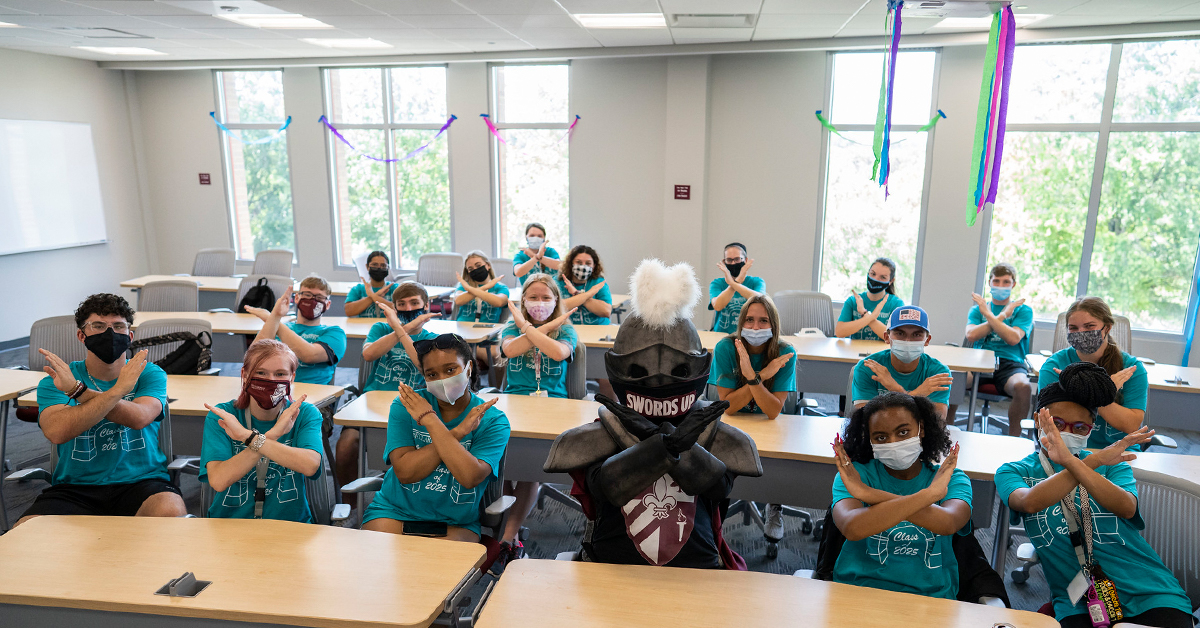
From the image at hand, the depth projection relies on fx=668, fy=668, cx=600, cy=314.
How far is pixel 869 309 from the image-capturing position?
4.84 meters

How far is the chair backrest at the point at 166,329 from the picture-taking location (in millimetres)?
3898

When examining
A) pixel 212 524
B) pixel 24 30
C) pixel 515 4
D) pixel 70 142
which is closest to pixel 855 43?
pixel 515 4

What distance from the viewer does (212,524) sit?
2.11 meters

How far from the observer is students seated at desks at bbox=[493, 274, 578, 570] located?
11.7ft

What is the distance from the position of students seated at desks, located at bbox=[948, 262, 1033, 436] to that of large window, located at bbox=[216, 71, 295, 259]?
781 centimetres

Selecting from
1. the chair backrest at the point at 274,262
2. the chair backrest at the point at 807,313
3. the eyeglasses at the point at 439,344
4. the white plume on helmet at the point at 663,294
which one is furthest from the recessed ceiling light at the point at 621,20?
the white plume on helmet at the point at 663,294

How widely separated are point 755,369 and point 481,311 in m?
2.66

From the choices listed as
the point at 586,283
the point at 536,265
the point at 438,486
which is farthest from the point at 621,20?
the point at 438,486

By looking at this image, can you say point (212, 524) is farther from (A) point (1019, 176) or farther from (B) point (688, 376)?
(A) point (1019, 176)

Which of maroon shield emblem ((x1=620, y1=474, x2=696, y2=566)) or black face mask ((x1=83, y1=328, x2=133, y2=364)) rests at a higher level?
black face mask ((x1=83, y1=328, x2=133, y2=364))

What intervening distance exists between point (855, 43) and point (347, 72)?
18.9 ft

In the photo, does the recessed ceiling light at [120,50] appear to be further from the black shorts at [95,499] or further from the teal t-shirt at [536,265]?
the black shorts at [95,499]

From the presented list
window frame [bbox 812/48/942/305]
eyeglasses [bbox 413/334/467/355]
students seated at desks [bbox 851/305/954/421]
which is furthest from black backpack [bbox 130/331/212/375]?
window frame [bbox 812/48/942/305]

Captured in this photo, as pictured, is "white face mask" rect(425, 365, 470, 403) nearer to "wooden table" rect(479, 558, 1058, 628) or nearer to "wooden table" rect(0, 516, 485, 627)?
"wooden table" rect(0, 516, 485, 627)
